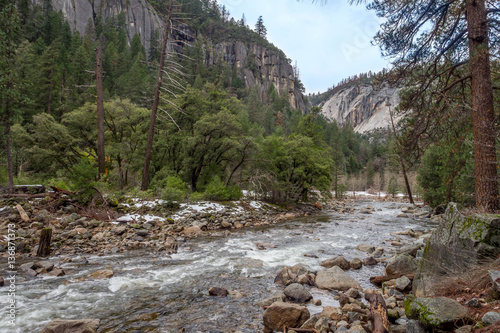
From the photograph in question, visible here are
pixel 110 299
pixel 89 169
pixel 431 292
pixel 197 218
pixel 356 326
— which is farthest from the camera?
pixel 197 218

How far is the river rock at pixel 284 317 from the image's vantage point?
14.4ft

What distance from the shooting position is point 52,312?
466 centimetres

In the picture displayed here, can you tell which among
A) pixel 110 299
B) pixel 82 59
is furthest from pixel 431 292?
pixel 82 59

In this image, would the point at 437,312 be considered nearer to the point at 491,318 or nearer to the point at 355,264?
the point at 491,318

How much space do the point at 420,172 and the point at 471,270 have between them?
2240 centimetres

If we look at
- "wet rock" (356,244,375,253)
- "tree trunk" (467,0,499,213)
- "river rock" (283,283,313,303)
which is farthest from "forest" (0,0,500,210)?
"river rock" (283,283,313,303)

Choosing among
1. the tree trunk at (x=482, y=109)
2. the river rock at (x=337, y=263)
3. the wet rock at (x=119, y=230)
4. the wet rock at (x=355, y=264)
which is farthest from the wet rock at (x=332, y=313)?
the wet rock at (x=119, y=230)

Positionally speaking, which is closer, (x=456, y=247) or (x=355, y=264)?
(x=456, y=247)

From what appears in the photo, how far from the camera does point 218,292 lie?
5758 millimetres

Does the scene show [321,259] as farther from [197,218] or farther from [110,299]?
[197,218]

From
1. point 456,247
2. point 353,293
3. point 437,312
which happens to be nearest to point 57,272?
point 353,293

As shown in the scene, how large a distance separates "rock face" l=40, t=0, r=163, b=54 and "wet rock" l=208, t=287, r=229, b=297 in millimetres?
78058

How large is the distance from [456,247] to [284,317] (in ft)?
10.3

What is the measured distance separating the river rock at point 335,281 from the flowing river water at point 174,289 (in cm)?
34
